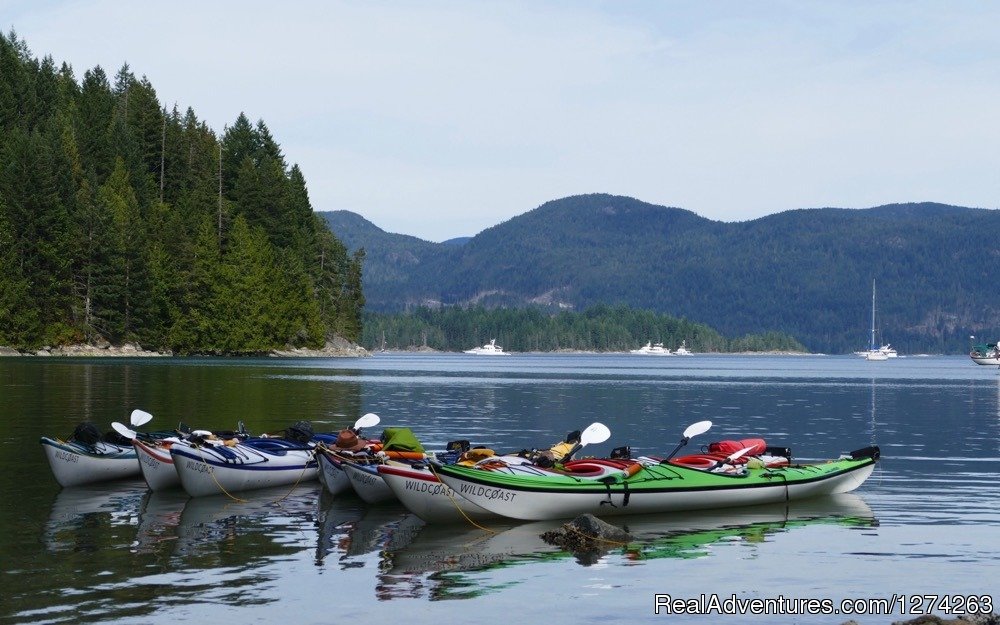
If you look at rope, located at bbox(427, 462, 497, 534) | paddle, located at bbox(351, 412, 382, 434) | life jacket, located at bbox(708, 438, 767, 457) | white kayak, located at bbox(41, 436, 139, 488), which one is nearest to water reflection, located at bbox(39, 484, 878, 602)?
rope, located at bbox(427, 462, 497, 534)

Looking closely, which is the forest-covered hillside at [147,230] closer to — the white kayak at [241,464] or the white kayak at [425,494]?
the white kayak at [241,464]

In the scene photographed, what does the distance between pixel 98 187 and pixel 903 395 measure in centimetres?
9170

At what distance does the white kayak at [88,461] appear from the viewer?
31.8 m

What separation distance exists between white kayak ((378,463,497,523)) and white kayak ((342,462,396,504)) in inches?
106

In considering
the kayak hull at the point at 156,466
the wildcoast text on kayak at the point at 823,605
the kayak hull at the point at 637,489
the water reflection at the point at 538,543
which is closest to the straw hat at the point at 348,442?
the kayak hull at the point at 156,466

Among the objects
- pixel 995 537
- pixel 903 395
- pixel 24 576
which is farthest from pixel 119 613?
pixel 903 395

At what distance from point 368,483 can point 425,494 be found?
3612 mm

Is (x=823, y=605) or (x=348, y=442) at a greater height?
(x=348, y=442)

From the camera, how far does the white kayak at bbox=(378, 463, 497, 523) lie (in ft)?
84.7

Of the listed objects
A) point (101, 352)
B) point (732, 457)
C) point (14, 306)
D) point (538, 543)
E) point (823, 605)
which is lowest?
point (823, 605)

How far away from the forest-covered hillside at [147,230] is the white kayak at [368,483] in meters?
97.1

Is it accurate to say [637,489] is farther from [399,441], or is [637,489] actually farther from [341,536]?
[341,536]

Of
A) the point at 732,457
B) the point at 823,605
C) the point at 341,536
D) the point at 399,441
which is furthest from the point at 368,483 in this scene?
the point at 823,605

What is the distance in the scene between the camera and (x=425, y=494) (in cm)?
2588
